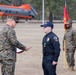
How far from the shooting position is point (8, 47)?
918 centimetres

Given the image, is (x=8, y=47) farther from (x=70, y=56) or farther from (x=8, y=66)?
(x=70, y=56)

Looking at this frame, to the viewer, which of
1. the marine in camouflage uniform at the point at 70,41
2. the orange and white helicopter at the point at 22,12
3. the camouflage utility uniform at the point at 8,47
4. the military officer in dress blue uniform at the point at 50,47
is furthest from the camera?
the marine in camouflage uniform at the point at 70,41

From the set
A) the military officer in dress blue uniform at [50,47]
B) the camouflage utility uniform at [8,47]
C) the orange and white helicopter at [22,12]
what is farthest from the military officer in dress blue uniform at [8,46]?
the orange and white helicopter at [22,12]

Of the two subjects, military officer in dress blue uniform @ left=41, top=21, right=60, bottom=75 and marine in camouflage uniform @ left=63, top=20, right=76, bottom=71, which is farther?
marine in camouflage uniform @ left=63, top=20, right=76, bottom=71

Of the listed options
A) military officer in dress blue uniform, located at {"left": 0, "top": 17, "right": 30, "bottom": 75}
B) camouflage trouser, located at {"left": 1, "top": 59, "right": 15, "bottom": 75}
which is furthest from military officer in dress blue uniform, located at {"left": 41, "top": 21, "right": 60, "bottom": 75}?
camouflage trouser, located at {"left": 1, "top": 59, "right": 15, "bottom": 75}

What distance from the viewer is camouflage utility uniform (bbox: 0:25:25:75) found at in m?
9.15

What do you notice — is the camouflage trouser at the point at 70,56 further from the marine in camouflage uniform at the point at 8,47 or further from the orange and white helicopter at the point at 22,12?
the marine in camouflage uniform at the point at 8,47

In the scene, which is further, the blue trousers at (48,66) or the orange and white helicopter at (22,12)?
the orange and white helicopter at (22,12)

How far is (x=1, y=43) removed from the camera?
9.20m

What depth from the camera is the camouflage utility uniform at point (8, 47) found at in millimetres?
9148

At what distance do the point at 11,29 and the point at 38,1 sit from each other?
79.7 m

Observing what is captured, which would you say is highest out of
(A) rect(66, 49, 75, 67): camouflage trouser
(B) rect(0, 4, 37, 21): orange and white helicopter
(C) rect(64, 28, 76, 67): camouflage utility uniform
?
(B) rect(0, 4, 37, 21): orange and white helicopter

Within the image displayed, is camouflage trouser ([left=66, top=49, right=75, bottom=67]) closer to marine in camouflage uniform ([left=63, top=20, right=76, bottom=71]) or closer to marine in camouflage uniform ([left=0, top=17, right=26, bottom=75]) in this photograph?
marine in camouflage uniform ([left=63, top=20, right=76, bottom=71])

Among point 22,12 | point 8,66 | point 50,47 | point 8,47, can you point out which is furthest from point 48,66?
point 22,12
